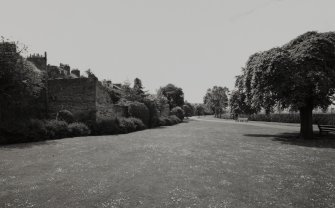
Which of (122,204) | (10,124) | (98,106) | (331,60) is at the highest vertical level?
(331,60)

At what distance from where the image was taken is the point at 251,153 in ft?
39.7

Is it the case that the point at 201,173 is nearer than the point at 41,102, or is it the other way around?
the point at 201,173

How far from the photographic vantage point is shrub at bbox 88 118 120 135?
23011mm

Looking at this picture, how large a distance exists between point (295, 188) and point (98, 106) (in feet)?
70.1

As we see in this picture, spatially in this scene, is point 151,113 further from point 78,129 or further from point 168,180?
point 168,180

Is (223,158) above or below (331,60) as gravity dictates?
below

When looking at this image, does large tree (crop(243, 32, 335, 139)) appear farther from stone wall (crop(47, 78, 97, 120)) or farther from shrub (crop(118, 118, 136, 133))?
stone wall (crop(47, 78, 97, 120))

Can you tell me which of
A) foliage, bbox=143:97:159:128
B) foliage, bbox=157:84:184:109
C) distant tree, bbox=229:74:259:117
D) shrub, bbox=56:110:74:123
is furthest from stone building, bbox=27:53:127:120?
foliage, bbox=157:84:184:109

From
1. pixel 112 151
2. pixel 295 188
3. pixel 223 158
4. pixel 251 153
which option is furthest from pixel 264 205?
pixel 112 151

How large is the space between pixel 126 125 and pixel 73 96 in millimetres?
6594

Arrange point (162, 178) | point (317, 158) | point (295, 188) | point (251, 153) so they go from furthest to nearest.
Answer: point (251, 153) < point (317, 158) < point (162, 178) < point (295, 188)

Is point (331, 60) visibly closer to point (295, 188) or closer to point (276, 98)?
point (276, 98)

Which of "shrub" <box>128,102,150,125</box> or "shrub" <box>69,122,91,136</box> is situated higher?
"shrub" <box>128,102,150,125</box>

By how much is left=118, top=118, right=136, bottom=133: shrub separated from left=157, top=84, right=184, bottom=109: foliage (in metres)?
44.4
